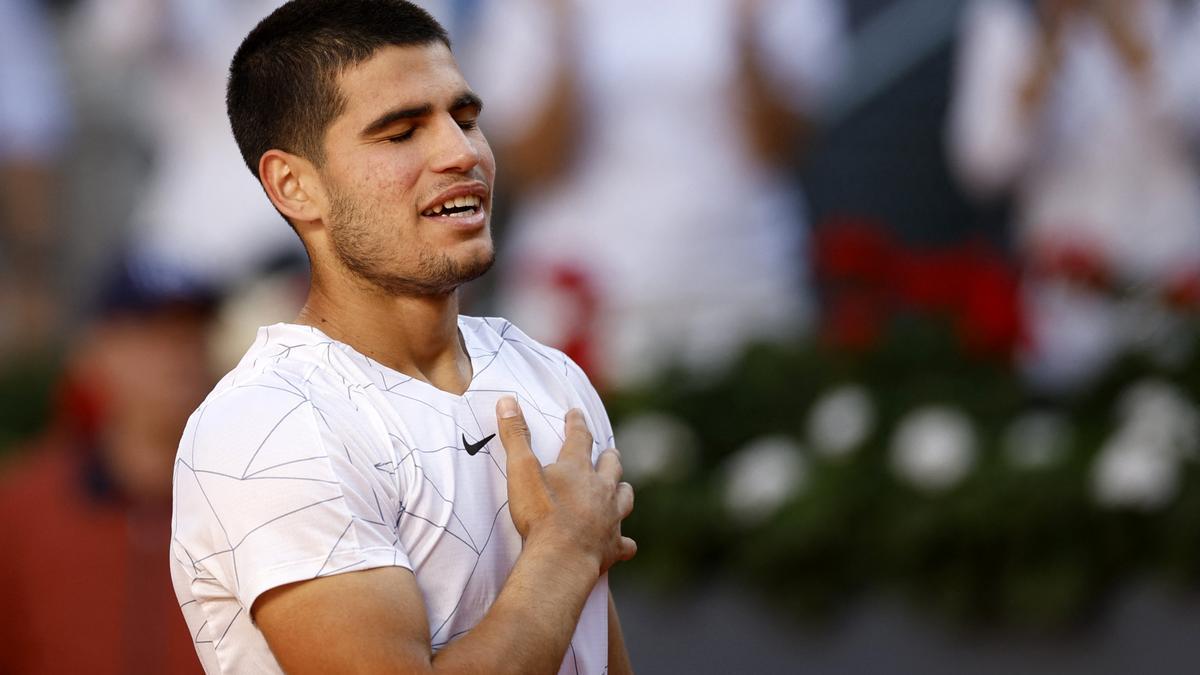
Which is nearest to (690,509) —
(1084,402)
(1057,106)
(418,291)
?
(1084,402)

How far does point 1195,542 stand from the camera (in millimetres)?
3717

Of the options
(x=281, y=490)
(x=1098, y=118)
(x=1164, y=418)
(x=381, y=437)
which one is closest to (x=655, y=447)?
(x=1164, y=418)

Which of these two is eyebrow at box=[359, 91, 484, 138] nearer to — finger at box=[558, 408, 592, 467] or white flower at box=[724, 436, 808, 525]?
finger at box=[558, 408, 592, 467]

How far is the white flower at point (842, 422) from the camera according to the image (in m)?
4.45

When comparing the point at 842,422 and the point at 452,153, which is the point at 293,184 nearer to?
the point at 452,153

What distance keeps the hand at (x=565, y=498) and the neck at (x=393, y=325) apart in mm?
122

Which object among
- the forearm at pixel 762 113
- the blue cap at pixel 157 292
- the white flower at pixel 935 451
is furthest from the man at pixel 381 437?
the forearm at pixel 762 113

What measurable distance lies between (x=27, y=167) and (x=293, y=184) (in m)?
Answer: 6.17

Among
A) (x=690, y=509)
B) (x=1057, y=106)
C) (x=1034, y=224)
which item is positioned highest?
(x=1057, y=106)

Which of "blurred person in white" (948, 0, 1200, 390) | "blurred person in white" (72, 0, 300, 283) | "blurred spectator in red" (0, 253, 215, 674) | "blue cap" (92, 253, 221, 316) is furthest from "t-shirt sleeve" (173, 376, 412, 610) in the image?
"blurred person in white" (72, 0, 300, 283)

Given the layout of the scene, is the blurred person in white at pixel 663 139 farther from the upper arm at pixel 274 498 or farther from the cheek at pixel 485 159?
the upper arm at pixel 274 498

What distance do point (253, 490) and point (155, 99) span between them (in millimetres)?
5386

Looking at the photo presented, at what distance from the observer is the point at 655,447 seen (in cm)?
467

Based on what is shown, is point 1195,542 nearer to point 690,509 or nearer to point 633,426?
point 690,509
